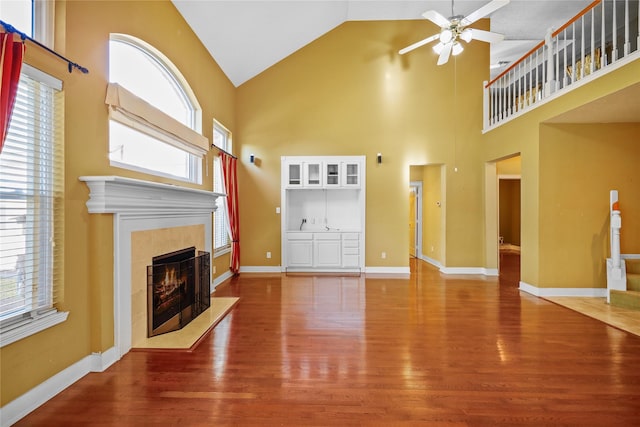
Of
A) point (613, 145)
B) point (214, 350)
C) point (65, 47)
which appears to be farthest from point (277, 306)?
point (613, 145)

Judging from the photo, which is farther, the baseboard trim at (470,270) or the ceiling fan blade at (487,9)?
the baseboard trim at (470,270)

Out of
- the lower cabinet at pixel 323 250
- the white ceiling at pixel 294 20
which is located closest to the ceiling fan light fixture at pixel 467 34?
the white ceiling at pixel 294 20

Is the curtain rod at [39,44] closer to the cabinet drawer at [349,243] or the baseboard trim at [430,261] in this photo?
the cabinet drawer at [349,243]

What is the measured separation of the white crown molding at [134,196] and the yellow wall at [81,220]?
0.33 feet

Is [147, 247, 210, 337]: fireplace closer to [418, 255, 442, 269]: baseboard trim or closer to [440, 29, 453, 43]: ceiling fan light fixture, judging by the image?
[440, 29, 453, 43]: ceiling fan light fixture

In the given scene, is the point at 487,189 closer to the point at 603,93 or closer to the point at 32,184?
the point at 603,93

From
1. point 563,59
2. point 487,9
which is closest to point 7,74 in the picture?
point 487,9

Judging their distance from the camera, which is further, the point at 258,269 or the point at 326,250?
the point at 258,269

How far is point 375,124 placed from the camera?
663 centimetres

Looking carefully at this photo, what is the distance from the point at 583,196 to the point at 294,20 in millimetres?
5445

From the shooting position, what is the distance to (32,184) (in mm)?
2096

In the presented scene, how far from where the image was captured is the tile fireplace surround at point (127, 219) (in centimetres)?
251

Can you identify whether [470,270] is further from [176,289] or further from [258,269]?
[176,289]

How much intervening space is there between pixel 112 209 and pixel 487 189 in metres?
6.28
